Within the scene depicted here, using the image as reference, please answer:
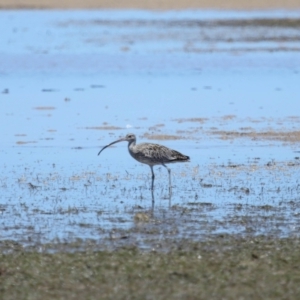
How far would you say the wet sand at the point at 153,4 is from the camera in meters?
59.2

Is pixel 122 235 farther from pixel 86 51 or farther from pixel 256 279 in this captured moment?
pixel 86 51

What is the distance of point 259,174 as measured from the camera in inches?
542

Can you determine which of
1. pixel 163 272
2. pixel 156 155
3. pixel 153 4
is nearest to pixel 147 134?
pixel 156 155

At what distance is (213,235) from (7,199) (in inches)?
125

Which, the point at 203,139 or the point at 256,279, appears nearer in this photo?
the point at 256,279

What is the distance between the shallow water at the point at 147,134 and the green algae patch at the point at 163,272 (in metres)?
0.63

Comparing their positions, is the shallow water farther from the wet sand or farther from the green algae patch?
the wet sand

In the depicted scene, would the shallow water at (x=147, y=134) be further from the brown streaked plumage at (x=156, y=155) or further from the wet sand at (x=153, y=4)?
the wet sand at (x=153, y=4)

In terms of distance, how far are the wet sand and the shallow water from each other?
63.5ft

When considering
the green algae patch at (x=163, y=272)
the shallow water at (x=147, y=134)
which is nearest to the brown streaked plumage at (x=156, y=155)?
the shallow water at (x=147, y=134)

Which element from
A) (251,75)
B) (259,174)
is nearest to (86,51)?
(251,75)

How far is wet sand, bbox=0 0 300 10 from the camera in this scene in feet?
194

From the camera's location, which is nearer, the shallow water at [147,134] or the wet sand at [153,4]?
the shallow water at [147,134]

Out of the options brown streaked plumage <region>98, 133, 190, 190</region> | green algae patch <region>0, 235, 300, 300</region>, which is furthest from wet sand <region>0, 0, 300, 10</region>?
green algae patch <region>0, 235, 300, 300</region>
